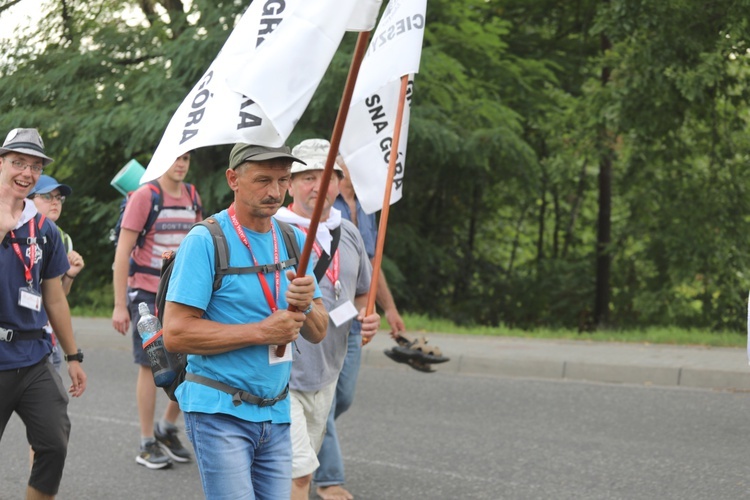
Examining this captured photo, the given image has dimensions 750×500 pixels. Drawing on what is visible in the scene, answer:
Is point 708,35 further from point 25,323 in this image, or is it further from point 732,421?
point 25,323

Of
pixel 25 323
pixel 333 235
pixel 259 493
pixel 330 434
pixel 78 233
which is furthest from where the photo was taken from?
pixel 78 233

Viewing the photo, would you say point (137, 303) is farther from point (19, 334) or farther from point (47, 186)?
point (19, 334)

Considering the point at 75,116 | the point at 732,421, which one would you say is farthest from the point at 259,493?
the point at 75,116

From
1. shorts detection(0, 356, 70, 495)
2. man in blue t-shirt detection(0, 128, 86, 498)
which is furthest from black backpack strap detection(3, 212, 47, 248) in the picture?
shorts detection(0, 356, 70, 495)

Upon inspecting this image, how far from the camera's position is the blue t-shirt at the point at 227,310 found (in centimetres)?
367

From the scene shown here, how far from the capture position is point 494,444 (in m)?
7.77

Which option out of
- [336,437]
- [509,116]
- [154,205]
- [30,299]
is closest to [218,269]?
[30,299]

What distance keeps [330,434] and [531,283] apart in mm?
16823

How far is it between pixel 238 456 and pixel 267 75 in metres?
1.24

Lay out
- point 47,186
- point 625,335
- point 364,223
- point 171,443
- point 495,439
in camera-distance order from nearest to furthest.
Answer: point 47,186 < point 364,223 < point 171,443 < point 495,439 < point 625,335

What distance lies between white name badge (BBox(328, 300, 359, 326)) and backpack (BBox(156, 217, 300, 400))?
130 centimetres

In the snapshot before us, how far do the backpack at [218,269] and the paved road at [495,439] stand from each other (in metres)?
2.65

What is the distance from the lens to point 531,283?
74.0 feet

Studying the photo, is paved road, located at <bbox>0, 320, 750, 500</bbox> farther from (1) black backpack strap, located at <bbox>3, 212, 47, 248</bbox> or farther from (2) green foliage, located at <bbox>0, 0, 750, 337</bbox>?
(2) green foliage, located at <bbox>0, 0, 750, 337</bbox>
